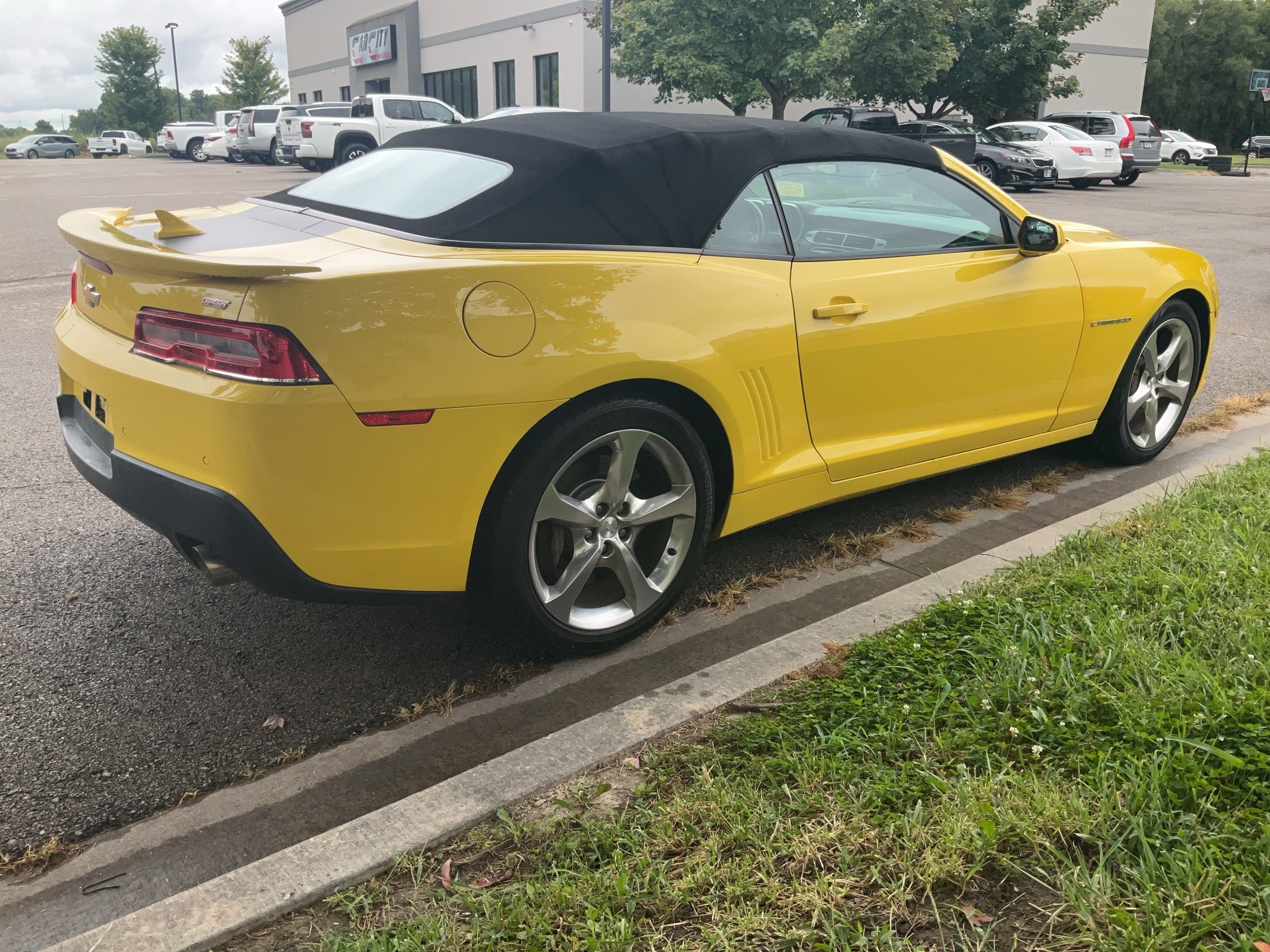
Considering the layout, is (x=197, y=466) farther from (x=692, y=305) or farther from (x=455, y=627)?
(x=692, y=305)

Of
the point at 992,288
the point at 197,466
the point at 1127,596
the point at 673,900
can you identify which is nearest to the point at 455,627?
the point at 197,466

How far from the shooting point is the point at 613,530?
123 inches

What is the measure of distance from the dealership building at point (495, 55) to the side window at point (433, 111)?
5.04 metres

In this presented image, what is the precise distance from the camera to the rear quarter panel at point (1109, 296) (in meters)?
4.40

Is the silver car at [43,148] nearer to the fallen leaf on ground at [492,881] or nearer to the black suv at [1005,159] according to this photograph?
the black suv at [1005,159]

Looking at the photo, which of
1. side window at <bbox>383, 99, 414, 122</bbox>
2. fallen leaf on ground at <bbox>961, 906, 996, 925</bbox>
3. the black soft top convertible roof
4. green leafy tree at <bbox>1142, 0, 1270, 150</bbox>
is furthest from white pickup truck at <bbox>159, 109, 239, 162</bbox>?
green leafy tree at <bbox>1142, 0, 1270, 150</bbox>

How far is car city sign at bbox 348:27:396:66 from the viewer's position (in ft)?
147

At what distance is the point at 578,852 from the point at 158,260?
171 cm

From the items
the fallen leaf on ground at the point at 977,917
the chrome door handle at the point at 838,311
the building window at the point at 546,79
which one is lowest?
the fallen leaf on ground at the point at 977,917

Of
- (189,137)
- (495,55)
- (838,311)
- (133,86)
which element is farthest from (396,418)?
(133,86)

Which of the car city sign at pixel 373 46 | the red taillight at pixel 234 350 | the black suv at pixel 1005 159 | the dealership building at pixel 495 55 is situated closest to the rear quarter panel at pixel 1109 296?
the red taillight at pixel 234 350

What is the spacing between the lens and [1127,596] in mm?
3154

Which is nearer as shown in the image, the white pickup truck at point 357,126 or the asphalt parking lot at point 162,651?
the asphalt parking lot at point 162,651

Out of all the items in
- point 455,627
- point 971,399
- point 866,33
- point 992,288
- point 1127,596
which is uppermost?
point 866,33
